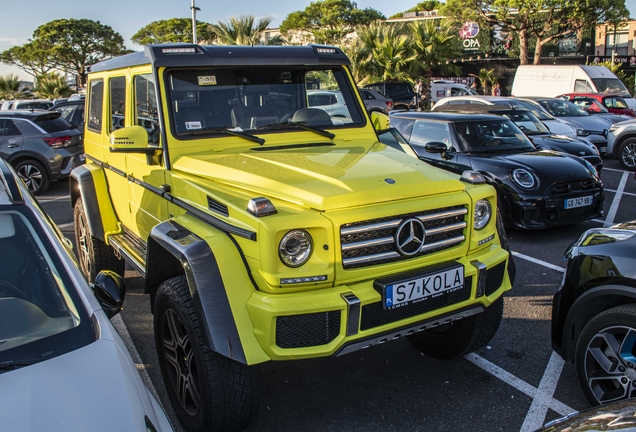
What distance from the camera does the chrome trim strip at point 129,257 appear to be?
4.14m

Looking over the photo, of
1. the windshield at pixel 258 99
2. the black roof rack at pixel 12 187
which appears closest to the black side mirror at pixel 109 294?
the black roof rack at pixel 12 187

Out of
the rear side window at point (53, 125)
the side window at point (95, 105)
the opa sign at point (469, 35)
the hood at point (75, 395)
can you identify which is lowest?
the hood at point (75, 395)

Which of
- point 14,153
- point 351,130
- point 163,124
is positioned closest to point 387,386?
point 351,130

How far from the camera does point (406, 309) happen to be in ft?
9.92

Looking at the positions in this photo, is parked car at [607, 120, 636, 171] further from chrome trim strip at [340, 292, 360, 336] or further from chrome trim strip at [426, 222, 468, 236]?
chrome trim strip at [340, 292, 360, 336]

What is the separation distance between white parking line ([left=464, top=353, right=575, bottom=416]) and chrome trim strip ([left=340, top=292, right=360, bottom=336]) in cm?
153

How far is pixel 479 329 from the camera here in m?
3.74

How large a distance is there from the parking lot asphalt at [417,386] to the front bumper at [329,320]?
0.73 metres

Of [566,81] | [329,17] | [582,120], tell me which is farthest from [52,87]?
[329,17]

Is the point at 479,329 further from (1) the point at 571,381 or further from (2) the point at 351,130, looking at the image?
(2) the point at 351,130

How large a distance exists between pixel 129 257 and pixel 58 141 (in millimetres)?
8232

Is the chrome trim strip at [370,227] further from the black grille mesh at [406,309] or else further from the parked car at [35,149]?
the parked car at [35,149]

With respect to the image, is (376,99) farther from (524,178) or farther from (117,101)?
(117,101)

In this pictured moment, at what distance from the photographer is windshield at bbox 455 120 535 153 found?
7.91 metres
